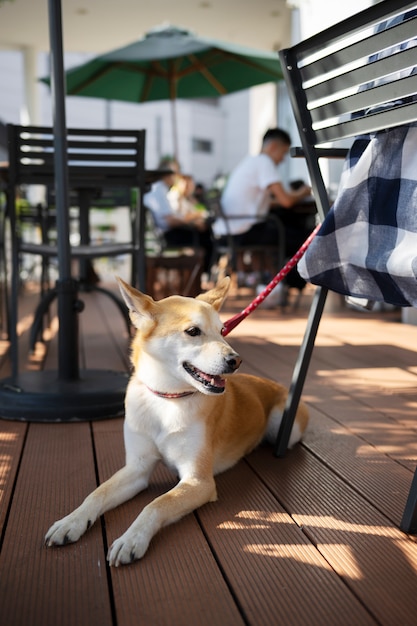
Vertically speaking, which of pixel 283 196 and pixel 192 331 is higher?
pixel 283 196

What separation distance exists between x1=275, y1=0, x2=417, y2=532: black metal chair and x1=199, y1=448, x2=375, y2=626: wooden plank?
0.32 meters

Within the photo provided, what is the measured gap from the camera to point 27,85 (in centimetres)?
1229

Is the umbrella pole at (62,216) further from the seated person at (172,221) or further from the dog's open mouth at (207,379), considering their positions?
the seated person at (172,221)

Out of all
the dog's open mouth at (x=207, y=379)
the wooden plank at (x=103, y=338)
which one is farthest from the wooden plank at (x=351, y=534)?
the wooden plank at (x=103, y=338)

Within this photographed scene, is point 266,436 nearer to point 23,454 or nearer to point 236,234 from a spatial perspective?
point 23,454

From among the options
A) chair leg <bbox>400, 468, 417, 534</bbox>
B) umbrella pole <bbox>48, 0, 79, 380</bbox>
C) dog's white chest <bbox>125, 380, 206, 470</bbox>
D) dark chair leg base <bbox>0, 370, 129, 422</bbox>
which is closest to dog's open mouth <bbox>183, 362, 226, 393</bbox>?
dog's white chest <bbox>125, 380, 206, 470</bbox>

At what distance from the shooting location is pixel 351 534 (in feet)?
5.86

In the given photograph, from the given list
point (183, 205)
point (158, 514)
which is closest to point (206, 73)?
point (183, 205)

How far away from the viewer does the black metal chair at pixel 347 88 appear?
1.70m

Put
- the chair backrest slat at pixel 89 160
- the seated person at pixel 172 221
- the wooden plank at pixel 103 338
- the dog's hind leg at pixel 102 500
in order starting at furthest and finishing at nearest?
the seated person at pixel 172 221 → the wooden plank at pixel 103 338 → the chair backrest slat at pixel 89 160 → the dog's hind leg at pixel 102 500

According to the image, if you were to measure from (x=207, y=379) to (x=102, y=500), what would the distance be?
0.43 meters

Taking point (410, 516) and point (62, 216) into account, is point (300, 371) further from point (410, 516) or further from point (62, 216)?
point (62, 216)

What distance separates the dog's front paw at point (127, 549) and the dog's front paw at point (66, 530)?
12 cm

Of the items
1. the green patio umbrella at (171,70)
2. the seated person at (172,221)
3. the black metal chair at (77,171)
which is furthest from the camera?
the seated person at (172,221)
